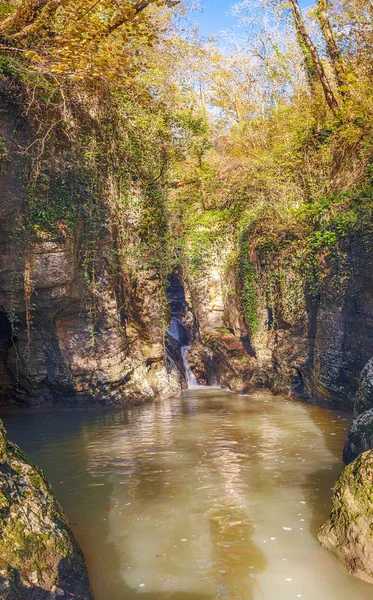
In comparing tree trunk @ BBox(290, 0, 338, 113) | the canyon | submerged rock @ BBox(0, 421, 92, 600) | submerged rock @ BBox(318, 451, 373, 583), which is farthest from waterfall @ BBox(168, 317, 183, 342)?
submerged rock @ BBox(0, 421, 92, 600)

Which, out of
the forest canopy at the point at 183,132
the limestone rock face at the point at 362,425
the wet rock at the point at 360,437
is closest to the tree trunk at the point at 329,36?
the forest canopy at the point at 183,132

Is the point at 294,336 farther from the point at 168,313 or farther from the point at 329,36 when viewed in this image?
the point at 329,36

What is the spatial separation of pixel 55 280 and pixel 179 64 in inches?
382

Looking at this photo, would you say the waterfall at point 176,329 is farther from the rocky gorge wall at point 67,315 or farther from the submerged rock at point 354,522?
the submerged rock at point 354,522

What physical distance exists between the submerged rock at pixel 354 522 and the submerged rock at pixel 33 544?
234 cm

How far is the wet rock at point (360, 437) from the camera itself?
20.2ft

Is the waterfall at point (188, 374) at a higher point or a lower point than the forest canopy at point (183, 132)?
lower

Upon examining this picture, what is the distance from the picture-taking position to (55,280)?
450 inches

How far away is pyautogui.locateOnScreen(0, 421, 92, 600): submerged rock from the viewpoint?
344 cm

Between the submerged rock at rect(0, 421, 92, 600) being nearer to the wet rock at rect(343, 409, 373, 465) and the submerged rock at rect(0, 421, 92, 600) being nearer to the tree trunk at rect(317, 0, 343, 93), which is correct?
the wet rock at rect(343, 409, 373, 465)

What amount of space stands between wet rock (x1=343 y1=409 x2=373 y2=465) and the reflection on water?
36 cm

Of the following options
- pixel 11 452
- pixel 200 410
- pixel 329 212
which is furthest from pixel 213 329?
pixel 11 452

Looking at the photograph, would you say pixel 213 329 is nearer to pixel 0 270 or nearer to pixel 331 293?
pixel 331 293

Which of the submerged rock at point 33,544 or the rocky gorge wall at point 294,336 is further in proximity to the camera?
the rocky gorge wall at point 294,336
